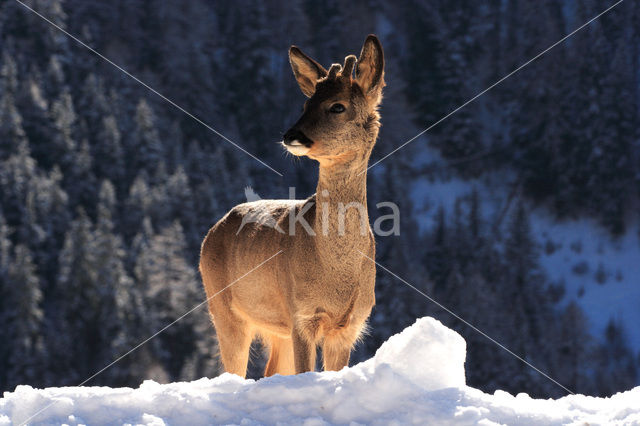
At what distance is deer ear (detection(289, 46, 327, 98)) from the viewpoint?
7.62 meters

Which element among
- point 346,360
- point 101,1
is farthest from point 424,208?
point 346,360

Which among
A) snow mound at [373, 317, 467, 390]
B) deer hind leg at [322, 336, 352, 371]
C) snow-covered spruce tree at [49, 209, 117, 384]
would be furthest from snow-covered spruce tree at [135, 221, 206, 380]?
snow mound at [373, 317, 467, 390]

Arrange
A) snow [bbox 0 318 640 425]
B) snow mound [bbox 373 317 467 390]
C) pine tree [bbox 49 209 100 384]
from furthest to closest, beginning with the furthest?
pine tree [bbox 49 209 100 384] < snow mound [bbox 373 317 467 390] < snow [bbox 0 318 640 425]

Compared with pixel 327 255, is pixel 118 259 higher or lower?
lower

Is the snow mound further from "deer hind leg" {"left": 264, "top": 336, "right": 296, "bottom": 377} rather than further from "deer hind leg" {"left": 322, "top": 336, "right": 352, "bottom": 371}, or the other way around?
"deer hind leg" {"left": 264, "top": 336, "right": 296, "bottom": 377}

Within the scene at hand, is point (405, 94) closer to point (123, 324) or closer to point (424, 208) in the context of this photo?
point (424, 208)

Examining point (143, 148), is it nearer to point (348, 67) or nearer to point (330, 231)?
point (348, 67)

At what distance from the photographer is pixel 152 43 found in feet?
388

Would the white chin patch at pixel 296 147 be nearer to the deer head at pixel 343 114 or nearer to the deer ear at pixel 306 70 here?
the deer head at pixel 343 114

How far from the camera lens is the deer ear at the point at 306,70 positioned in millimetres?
7617

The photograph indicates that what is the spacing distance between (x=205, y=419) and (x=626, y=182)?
98.4 meters

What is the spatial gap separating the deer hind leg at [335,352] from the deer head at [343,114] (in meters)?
1.40

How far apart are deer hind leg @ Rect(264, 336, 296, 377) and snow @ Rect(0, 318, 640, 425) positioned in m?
3.06

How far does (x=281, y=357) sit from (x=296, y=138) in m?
2.58
